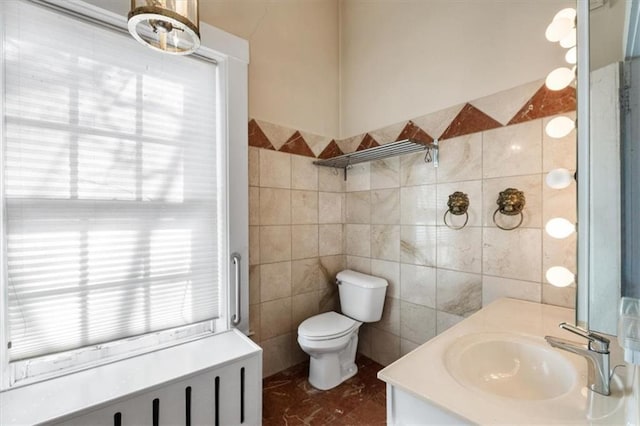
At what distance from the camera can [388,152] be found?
1907 mm

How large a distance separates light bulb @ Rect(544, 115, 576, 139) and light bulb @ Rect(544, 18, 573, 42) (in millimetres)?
373

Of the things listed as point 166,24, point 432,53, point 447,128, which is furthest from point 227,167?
point 432,53

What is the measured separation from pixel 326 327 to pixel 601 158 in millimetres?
1672

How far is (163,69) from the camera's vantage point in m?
1.47

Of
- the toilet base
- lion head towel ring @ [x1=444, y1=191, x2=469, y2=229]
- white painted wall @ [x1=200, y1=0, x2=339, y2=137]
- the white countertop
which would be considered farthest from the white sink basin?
white painted wall @ [x1=200, y1=0, x2=339, y2=137]

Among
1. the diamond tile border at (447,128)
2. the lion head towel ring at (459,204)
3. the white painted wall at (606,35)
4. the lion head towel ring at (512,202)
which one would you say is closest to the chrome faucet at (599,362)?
the white painted wall at (606,35)

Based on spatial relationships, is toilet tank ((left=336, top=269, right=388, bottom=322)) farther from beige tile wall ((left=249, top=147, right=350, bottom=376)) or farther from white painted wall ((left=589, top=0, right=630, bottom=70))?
white painted wall ((left=589, top=0, right=630, bottom=70))

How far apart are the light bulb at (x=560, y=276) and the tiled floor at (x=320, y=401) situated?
3.90ft

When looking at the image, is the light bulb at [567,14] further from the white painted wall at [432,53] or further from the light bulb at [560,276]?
the light bulb at [560,276]

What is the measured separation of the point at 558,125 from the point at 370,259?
1396 mm

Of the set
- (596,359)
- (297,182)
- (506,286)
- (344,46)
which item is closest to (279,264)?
(297,182)

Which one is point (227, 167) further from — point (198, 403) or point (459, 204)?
point (459, 204)

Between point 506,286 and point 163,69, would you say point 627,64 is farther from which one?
point 163,69

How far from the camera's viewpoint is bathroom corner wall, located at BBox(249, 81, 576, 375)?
1.39m
